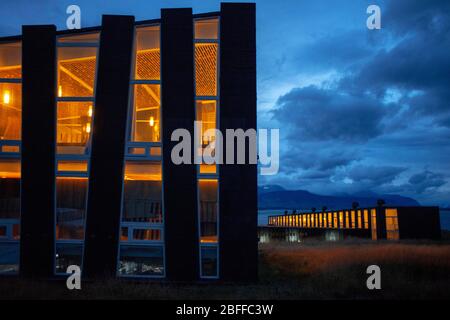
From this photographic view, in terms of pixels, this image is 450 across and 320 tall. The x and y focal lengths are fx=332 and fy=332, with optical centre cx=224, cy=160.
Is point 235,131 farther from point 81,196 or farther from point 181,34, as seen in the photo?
point 81,196

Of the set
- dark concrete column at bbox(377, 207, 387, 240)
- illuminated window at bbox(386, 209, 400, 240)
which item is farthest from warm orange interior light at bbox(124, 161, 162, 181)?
illuminated window at bbox(386, 209, 400, 240)

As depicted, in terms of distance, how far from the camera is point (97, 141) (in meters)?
10.6

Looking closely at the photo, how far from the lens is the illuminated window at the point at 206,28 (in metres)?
11.1

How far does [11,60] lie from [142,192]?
6.41 metres

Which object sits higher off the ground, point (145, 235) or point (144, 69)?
point (144, 69)

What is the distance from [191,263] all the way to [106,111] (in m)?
5.55

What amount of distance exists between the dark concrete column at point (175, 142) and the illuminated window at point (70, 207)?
8.85 feet

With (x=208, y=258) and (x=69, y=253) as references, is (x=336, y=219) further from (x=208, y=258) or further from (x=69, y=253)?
(x=69, y=253)

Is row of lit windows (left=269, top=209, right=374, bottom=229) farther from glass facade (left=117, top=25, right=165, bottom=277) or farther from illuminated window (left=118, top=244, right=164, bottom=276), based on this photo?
glass facade (left=117, top=25, right=165, bottom=277)

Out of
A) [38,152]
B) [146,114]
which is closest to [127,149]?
[146,114]

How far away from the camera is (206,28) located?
439 inches

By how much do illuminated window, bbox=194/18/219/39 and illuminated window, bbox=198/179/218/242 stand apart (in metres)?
4.82

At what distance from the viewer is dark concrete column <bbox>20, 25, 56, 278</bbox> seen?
34.1ft
